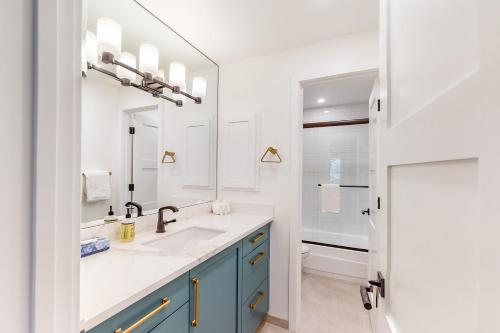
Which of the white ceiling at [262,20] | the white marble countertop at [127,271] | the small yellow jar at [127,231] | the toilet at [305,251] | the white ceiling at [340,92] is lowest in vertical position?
the toilet at [305,251]

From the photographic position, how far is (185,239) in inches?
61.6

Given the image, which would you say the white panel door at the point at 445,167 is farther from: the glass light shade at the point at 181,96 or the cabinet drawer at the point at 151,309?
the glass light shade at the point at 181,96

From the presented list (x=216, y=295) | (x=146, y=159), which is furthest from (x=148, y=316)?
(x=146, y=159)

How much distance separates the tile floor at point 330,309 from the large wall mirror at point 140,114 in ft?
4.61

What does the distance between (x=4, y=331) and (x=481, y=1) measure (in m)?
0.78

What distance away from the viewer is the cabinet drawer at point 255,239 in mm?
1484

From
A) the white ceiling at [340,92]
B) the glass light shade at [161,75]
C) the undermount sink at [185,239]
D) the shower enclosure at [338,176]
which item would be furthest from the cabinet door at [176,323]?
the shower enclosure at [338,176]

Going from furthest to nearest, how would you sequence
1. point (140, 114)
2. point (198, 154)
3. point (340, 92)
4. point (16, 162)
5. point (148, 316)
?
point (340, 92)
point (198, 154)
point (140, 114)
point (148, 316)
point (16, 162)

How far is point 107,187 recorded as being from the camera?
1303 millimetres

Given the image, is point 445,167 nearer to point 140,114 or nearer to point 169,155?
point 140,114

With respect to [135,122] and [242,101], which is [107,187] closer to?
[135,122]

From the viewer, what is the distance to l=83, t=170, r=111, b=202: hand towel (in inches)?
47.5

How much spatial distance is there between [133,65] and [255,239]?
1485mm

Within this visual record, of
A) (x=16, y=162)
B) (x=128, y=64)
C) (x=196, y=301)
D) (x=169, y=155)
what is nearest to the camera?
(x=16, y=162)
